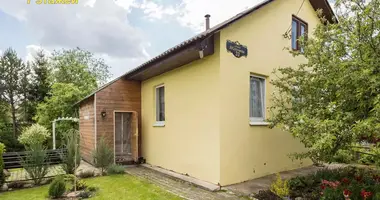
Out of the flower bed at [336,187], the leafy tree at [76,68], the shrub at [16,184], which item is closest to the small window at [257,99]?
the flower bed at [336,187]

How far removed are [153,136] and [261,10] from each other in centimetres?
621

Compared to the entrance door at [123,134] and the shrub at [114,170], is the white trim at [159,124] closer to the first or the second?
the entrance door at [123,134]

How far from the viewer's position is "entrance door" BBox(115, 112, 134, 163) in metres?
11.2

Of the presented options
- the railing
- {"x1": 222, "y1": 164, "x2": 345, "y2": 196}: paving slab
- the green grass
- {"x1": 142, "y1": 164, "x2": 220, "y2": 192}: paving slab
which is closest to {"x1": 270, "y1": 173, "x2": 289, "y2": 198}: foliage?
{"x1": 222, "y1": 164, "x2": 345, "y2": 196}: paving slab

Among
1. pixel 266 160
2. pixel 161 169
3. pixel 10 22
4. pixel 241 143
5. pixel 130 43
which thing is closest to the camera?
pixel 241 143

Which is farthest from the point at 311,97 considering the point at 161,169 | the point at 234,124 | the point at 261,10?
the point at 161,169

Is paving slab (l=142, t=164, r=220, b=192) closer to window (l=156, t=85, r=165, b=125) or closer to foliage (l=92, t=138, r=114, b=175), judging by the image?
foliage (l=92, t=138, r=114, b=175)

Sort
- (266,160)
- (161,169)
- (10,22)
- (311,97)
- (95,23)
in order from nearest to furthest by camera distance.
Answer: (311,97), (266,160), (161,169), (10,22), (95,23)

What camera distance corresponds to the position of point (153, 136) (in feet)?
32.3

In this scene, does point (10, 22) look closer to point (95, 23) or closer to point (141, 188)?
point (95, 23)

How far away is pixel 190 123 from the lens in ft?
Answer: 25.1

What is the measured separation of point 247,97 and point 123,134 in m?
6.75

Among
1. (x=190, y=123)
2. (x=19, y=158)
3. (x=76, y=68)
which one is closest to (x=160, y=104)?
(x=190, y=123)

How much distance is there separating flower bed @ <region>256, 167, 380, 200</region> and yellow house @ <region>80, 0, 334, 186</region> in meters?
1.60
